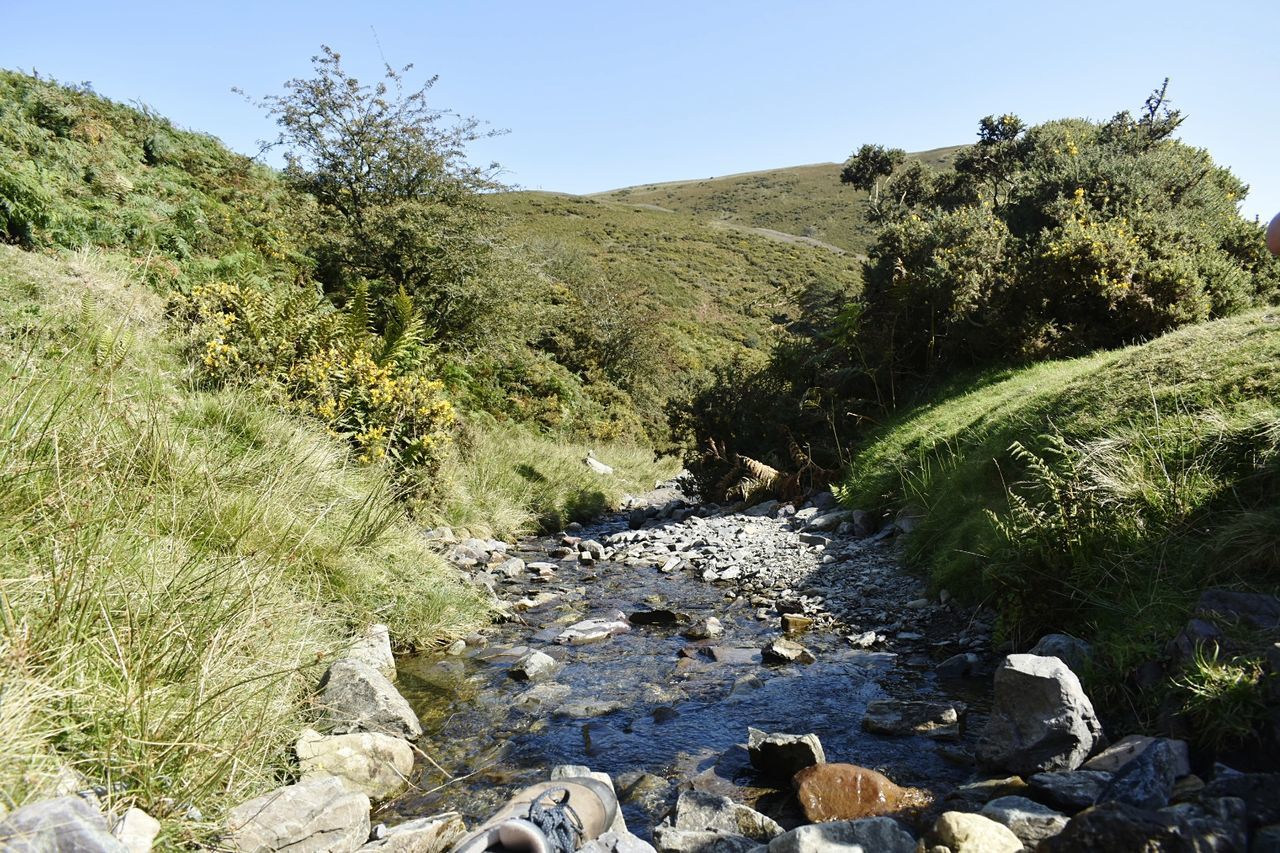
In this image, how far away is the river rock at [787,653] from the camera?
521 centimetres

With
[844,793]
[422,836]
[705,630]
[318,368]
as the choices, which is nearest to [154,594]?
[422,836]

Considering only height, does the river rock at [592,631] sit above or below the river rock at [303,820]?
below

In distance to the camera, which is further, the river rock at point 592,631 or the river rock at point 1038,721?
the river rock at point 592,631

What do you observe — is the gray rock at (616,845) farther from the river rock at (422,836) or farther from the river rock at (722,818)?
the river rock at (422,836)

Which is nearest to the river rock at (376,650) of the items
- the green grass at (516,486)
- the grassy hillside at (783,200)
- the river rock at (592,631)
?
the river rock at (592,631)

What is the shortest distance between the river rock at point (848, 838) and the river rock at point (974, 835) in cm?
16

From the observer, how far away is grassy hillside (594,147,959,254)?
222 feet

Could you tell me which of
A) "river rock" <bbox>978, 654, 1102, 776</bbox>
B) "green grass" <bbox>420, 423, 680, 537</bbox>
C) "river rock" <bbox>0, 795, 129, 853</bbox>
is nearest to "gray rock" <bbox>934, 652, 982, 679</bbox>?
"river rock" <bbox>978, 654, 1102, 776</bbox>

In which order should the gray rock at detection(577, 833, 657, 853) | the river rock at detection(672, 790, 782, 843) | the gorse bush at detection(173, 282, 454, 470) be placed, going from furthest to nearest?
the gorse bush at detection(173, 282, 454, 470)
the river rock at detection(672, 790, 782, 843)
the gray rock at detection(577, 833, 657, 853)

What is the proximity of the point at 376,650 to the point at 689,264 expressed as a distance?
4349 cm

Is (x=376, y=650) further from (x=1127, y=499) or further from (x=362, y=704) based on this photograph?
(x=1127, y=499)

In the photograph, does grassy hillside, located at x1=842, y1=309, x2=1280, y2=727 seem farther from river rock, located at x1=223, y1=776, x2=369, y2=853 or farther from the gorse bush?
the gorse bush

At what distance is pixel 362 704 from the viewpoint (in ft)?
12.9

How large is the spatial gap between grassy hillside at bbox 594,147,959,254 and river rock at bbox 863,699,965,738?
59497 mm
